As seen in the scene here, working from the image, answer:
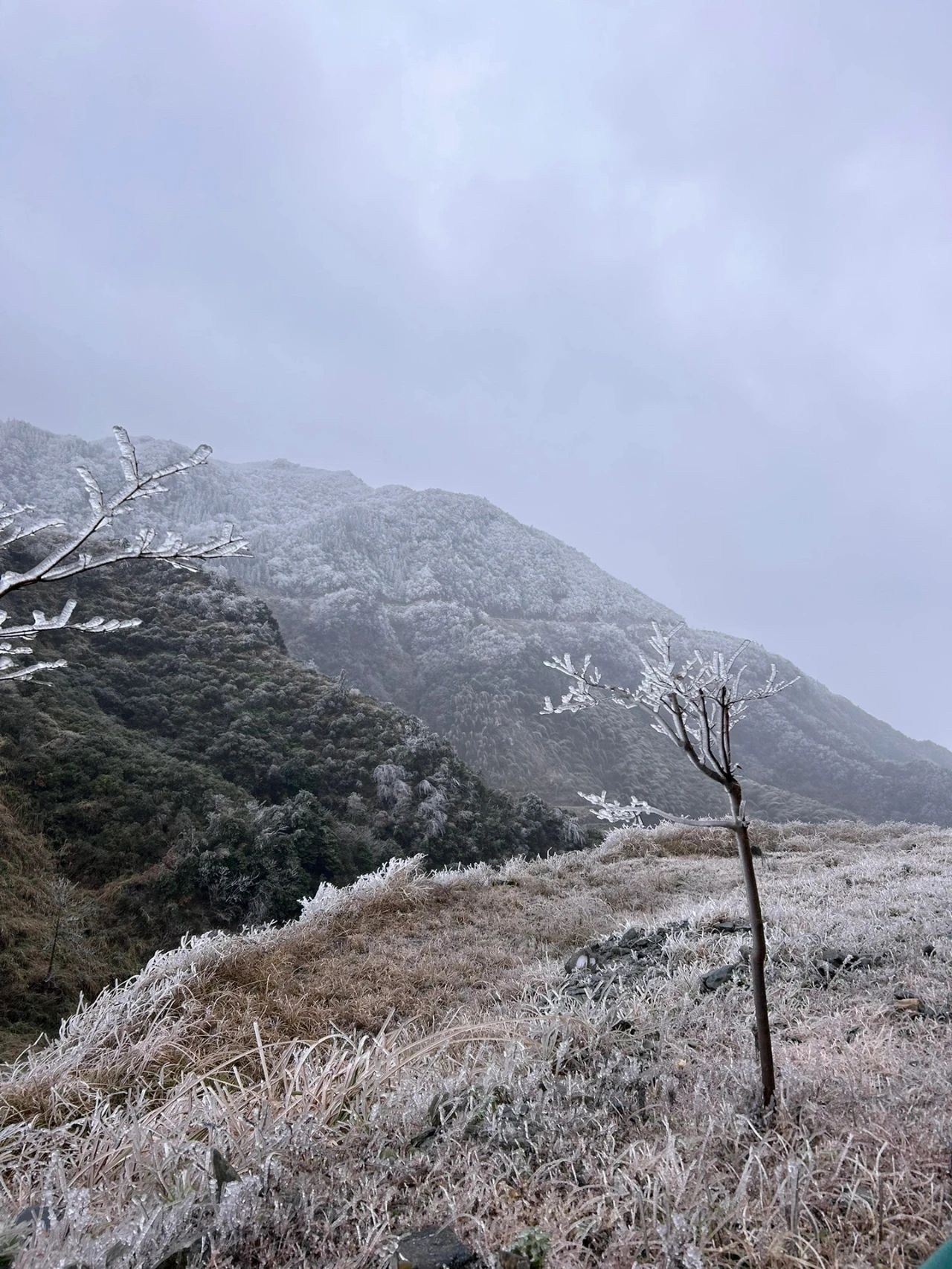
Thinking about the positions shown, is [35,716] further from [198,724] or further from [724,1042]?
[724,1042]

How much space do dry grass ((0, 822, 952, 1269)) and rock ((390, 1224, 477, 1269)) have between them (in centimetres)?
8

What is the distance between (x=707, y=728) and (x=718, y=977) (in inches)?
105

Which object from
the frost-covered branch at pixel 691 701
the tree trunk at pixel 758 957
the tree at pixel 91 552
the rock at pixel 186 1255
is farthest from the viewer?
the frost-covered branch at pixel 691 701

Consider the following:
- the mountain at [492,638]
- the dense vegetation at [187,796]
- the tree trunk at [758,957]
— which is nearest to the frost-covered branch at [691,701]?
the tree trunk at [758,957]

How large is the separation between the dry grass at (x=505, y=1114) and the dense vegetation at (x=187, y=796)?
6225mm

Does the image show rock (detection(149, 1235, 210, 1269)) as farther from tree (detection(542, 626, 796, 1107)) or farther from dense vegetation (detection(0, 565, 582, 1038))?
dense vegetation (detection(0, 565, 582, 1038))

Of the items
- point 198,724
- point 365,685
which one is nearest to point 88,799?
point 198,724

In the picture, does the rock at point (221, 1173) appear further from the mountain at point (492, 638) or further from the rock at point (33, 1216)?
the mountain at point (492, 638)

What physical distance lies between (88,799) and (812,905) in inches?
605

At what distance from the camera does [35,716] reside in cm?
1670

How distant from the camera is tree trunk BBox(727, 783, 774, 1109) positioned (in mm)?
2537

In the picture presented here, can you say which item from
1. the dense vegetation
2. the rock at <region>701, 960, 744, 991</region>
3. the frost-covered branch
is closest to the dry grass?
the rock at <region>701, 960, 744, 991</region>

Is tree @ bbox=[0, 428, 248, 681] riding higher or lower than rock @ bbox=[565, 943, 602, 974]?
higher

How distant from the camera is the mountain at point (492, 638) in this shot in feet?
190
